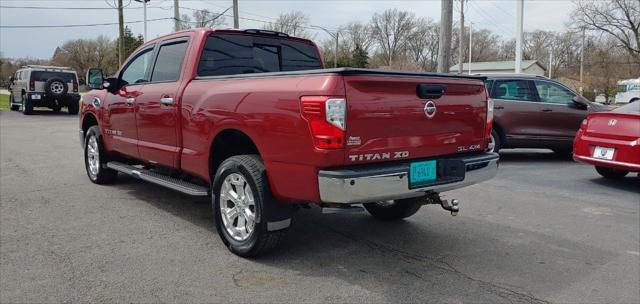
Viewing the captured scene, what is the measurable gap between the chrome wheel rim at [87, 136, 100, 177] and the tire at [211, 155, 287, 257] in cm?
314

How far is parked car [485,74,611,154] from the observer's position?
955 cm

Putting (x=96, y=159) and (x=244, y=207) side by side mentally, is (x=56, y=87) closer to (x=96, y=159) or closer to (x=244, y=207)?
(x=96, y=159)

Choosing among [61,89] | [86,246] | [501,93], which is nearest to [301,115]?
[86,246]

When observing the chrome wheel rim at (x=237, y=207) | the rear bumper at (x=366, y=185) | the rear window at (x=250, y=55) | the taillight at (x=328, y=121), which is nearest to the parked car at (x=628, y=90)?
the rear window at (x=250, y=55)

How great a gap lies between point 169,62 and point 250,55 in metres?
0.84

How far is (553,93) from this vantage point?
991 cm

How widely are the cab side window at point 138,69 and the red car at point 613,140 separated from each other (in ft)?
20.4

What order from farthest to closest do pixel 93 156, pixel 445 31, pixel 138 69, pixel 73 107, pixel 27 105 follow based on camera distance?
pixel 73 107
pixel 27 105
pixel 445 31
pixel 93 156
pixel 138 69

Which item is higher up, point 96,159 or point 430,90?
point 430,90

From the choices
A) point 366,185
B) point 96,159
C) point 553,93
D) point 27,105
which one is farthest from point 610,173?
point 27,105

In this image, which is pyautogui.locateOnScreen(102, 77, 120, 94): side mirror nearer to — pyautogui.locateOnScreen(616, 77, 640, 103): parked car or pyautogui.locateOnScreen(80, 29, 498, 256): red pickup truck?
pyautogui.locateOnScreen(80, 29, 498, 256): red pickup truck

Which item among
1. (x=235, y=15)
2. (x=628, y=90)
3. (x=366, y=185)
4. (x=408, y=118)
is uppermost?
(x=235, y=15)

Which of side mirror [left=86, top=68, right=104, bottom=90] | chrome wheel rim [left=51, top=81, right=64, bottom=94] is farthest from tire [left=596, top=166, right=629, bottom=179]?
chrome wheel rim [left=51, top=81, right=64, bottom=94]

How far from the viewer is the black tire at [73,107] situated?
2259 centimetres
